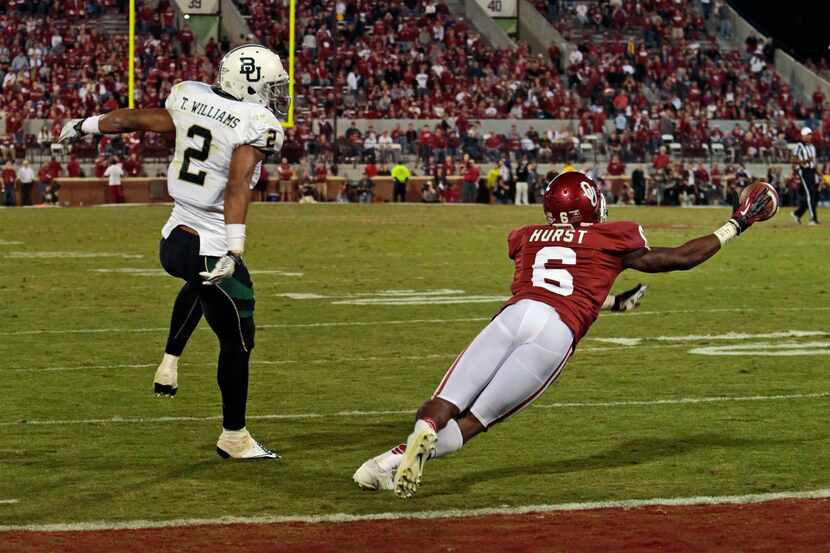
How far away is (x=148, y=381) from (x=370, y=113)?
114 feet

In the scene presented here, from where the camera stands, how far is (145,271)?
63.1 ft

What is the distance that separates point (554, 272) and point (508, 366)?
1.69 ft

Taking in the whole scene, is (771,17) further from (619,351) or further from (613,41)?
(619,351)

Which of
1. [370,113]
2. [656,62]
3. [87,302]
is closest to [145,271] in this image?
[87,302]

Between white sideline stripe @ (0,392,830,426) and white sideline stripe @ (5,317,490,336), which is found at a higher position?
A: white sideline stripe @ (0,392,830,426)

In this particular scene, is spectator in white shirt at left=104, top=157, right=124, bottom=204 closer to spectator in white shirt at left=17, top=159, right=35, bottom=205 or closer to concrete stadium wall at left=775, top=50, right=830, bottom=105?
spectator in white shirt at left=17, top=159, right=35, bottom=205

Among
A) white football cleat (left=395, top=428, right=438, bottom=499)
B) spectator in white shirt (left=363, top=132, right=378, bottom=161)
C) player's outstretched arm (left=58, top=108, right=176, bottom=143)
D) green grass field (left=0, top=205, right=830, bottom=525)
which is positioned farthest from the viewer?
spectator in white shirt (left=363, top=132, right=378, bottom=161)

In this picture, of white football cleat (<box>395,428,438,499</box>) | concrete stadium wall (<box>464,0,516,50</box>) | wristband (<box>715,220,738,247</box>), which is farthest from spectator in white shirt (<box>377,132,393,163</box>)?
white football cleat (<box>395,428,438,499</box>)

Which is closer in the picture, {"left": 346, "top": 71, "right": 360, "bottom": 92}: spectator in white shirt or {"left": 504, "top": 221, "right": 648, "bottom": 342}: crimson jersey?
{"left": 504, "top": 221, "right": 648, "bottom": 342}: crimson jersey

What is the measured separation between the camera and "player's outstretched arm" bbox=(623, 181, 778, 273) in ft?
21.9

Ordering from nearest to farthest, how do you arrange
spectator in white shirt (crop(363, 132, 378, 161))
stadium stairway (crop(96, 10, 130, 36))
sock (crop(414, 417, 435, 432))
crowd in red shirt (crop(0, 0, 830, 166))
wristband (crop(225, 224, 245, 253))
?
sock (crop(414, 417, 435, 432)), wristband (crop(225, 224, 245, 253)), crowd in red shirt (crop(0, 0, 830, 166)), spectator in white shirt (crop(363, 132, 378, 161)), stadium stairway (crop(96, 10, 130, 36))

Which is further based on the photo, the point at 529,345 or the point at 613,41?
the point at 613,41

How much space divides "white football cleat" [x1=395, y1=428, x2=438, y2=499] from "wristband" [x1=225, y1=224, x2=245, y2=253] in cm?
161

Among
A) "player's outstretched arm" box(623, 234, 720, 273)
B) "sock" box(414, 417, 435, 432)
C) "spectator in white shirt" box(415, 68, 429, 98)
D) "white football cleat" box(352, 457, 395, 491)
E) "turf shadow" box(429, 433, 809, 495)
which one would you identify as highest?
"spectator in white shirt" box(415, 68, 429, 98)
